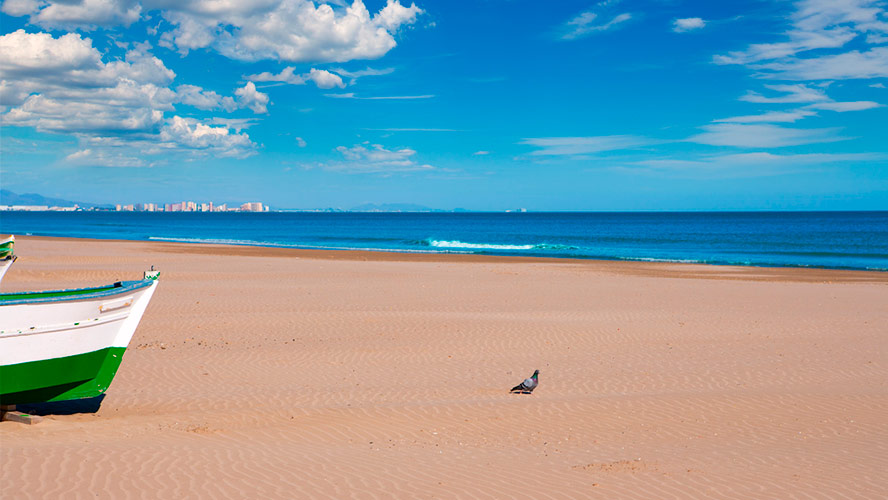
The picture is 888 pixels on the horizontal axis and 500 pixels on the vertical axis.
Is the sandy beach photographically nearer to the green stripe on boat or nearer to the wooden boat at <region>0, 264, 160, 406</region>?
the green stripe on boat

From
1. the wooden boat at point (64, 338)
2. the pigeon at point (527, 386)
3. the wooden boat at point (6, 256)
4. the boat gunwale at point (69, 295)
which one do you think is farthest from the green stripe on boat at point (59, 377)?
the pigeon at point (527, 386)

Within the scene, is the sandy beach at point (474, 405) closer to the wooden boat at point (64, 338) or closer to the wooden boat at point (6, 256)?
the wooden boat at point (64, 338)

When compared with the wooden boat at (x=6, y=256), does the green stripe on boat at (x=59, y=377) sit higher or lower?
lower

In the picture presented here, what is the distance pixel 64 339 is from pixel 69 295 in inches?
20.2

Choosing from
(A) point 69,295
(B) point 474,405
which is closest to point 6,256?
(A) point 69,295

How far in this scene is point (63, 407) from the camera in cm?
888

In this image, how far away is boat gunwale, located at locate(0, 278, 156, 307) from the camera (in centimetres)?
749

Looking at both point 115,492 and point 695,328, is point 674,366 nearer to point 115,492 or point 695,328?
point 695,328

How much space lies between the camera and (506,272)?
30.7m

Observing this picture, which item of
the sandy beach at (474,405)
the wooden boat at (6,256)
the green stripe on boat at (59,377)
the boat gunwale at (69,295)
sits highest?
the wooden boat at (6,256)

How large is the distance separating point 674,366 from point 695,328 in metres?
4.33

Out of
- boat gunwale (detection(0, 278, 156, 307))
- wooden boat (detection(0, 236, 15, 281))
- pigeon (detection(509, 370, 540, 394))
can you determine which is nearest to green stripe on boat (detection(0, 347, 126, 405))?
boat gunwale (detection(0, 278, 156, 307))

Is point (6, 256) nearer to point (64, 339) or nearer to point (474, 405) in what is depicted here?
point (64, 339)

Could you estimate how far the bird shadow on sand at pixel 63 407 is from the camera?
8.58 meters
